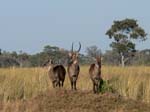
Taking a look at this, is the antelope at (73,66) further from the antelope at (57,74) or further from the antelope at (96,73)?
the antelope at (57,74)

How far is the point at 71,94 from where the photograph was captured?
10.6 meters

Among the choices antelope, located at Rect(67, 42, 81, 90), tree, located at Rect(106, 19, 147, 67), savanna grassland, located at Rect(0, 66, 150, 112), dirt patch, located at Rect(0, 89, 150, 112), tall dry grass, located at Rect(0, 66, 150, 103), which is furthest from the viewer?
tree, located at Rect(106, 19, 147, 67)

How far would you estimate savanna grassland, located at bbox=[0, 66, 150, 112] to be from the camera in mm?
9977

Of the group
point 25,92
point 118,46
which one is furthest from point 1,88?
point 118,46

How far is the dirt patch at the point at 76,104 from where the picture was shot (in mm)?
9844

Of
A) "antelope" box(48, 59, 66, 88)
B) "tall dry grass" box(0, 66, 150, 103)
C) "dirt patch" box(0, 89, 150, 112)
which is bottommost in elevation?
"dirt patch" box(0, 89, 150, 112)

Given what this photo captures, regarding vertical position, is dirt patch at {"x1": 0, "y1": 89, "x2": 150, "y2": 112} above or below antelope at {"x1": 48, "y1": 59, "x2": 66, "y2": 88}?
below

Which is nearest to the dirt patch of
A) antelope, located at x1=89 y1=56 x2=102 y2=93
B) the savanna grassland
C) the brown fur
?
the savanna grassland

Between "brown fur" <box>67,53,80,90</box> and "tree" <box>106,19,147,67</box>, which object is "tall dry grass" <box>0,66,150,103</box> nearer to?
"brown fur" <box>67,53,80,90</box>

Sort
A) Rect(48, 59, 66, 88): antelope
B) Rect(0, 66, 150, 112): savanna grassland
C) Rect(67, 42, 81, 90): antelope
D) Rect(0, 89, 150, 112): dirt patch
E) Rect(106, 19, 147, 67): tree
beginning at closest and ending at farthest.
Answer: Rect(0, 89, 150, 112): dirt patch < Rect(0, 66, 150, 112): savanna grassland < Rect(67, 42, 81, 90): antelope < Rect(48, 59, 66, 88): antelope < Rect(106, 19, 147, 67): tree

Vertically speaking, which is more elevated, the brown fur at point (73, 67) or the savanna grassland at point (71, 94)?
the brown fur at point (73, 67)

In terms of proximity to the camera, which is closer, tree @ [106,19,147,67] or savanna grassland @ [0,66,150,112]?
savanna grassland @ [0,66,150,112]

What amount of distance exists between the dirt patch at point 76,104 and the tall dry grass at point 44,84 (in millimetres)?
1553

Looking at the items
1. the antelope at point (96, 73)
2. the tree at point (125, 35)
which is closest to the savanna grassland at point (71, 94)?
the antelope at point (96, 73)
